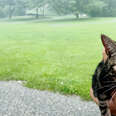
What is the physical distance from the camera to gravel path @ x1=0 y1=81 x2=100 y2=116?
4031 millimetres

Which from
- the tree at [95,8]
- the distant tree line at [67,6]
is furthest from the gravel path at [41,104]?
the tree at [95,8]

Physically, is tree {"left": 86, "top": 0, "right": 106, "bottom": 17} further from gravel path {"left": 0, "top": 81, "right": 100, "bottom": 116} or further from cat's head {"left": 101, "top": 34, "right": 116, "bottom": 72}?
cat's head {"left": 101, "top": 34, "right": 116, "bottom": 72}

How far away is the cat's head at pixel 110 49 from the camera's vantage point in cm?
172

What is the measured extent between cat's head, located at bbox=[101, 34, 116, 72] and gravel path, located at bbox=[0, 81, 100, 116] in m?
2.22

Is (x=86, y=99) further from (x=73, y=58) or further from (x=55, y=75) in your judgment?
(x=73, y=58)

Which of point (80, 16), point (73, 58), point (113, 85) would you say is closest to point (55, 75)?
point (73, 58)

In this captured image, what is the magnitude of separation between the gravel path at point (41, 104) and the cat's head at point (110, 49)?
2219 millimetres

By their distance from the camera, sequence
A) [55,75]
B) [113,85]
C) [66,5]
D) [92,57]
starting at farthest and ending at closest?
[66,5] < [92,57] < [55,75] < [113,85]

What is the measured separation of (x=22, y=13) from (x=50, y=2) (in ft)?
26.9

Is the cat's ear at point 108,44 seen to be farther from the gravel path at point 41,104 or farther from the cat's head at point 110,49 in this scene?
the gravel path at point 41,104

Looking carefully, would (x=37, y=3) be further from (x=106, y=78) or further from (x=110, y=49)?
(x=110, y=49)

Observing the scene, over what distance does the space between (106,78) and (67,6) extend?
3358 cm

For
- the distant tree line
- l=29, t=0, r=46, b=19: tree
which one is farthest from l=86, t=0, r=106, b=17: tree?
l=29, t=0, r=46, b=19: tree

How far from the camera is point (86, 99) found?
4.49m
